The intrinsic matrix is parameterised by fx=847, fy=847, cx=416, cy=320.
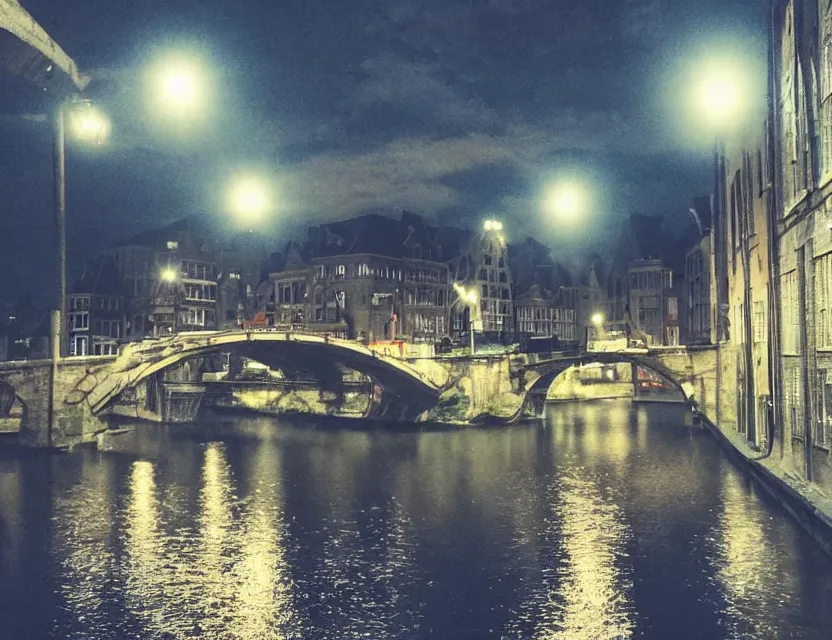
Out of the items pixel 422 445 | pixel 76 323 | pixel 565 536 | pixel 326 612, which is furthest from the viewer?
pixel 76 323

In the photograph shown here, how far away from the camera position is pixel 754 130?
49.7 metres

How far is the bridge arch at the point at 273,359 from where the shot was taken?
64.2 metres

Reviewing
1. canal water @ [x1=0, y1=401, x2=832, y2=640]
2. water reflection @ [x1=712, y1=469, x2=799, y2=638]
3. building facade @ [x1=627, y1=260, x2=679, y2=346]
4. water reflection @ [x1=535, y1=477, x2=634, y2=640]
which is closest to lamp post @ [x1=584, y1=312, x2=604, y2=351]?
building facade @ [x1=627, y1=260, x2=679, y2=346]

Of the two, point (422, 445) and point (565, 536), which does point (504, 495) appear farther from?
point (422, 445)

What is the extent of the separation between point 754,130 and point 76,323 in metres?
83.1

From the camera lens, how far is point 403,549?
34656mm

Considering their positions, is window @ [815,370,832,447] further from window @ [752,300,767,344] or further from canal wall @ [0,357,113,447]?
canal wall @ [0,357,113,447]

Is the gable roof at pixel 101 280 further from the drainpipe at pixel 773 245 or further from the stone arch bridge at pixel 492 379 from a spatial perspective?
the drainpipe at pixel 773 245

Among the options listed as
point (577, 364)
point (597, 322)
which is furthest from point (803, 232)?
point (597, 322)

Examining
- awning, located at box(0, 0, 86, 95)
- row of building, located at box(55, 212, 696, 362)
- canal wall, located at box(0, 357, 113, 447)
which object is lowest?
canal wall, located at box(0, 357, 113, 447)

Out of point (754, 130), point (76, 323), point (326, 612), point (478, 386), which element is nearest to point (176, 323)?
point (76, 323)

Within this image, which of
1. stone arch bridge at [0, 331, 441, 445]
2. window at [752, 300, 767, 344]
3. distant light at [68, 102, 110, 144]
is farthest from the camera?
stone arch bridge at [0, 331, 441, 445]

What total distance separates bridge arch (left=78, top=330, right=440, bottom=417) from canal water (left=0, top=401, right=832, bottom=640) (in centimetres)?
678

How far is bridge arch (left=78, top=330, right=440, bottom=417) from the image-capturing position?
64.2 m
